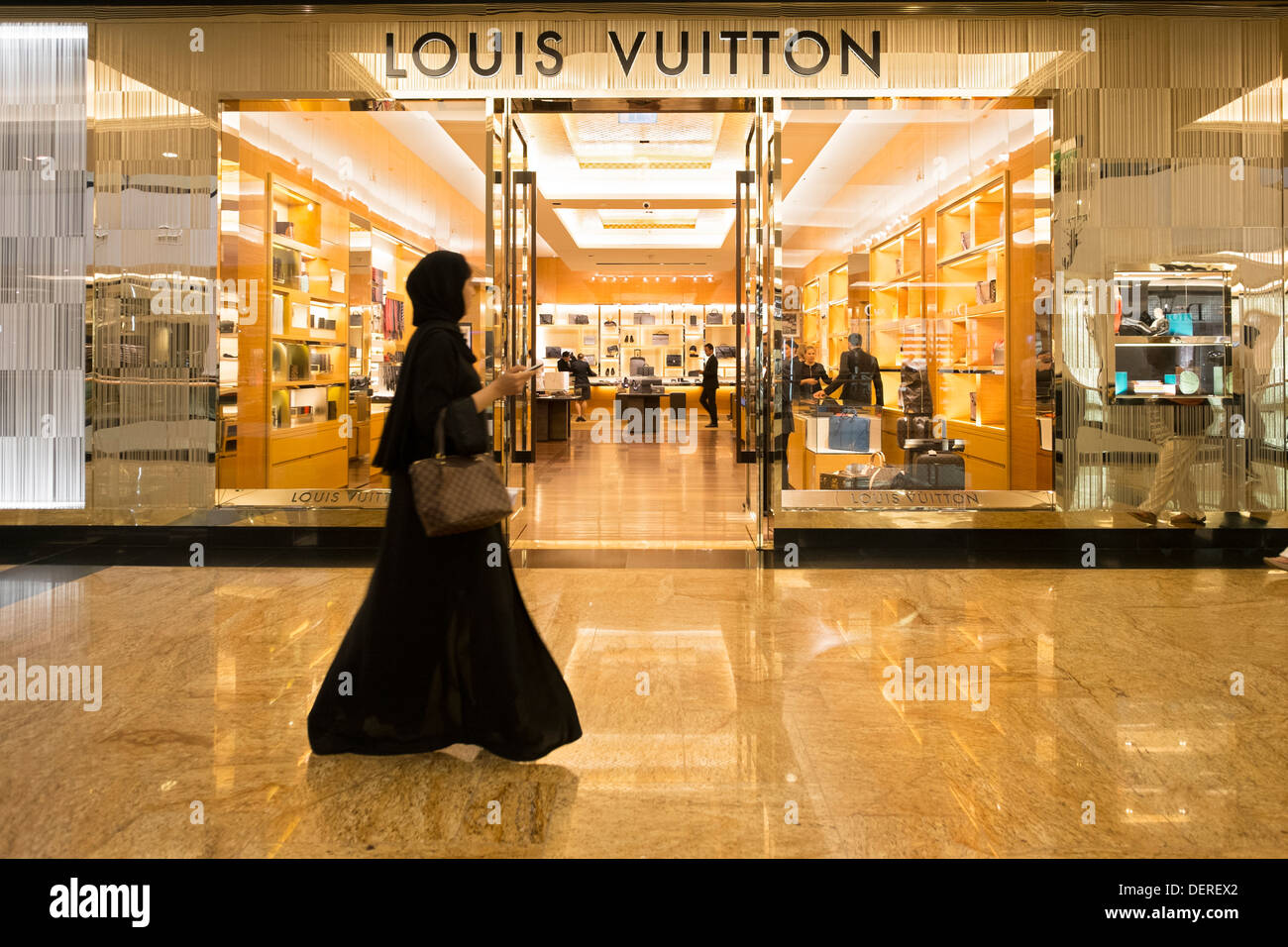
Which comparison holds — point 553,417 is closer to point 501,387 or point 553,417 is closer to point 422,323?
point 422,323

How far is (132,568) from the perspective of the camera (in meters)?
5.81

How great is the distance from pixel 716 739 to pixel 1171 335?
4.58m

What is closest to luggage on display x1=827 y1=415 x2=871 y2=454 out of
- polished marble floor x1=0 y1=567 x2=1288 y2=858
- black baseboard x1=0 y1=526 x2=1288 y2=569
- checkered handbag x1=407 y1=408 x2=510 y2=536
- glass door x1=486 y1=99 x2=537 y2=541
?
black baseboard x1=0 y1=526 x2=1288 y2=569

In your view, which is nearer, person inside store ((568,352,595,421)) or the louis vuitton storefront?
the louis vuitton storefront

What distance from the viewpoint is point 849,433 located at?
6.61 meters

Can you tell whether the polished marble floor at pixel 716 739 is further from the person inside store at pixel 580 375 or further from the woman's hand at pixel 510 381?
the person inside store at pixel 580 375

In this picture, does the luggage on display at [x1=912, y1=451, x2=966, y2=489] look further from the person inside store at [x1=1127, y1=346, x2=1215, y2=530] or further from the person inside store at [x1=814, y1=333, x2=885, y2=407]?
the person inside store at [x1=1127, y1=346, x2=1215, y2=530]

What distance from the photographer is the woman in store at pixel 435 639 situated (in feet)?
9.09

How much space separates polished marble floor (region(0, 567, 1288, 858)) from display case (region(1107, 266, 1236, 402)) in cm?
153

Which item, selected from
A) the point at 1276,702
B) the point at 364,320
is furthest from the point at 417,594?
the point at 364,320

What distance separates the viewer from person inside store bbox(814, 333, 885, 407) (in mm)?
6531

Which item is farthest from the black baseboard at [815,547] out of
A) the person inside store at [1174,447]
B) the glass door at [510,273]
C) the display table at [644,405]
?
the display table at [644,405]
